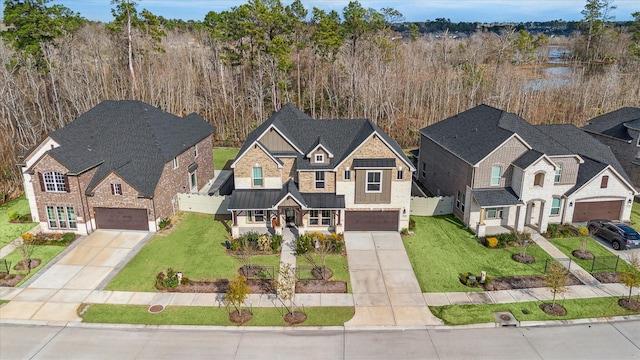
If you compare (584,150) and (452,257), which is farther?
(584,150)

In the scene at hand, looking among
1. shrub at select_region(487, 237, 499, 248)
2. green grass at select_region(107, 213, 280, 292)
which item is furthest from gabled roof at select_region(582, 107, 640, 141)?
green grass at select_region(107, 213, 280, 292)

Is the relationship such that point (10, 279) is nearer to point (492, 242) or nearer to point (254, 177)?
point (254, 177)

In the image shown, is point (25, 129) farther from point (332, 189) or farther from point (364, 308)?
point (364, 308)

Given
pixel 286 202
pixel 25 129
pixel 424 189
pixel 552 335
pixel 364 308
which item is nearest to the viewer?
pixel 552 335

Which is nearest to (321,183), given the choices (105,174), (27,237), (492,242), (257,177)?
(257,177)

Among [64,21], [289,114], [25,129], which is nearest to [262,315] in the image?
[289,114]

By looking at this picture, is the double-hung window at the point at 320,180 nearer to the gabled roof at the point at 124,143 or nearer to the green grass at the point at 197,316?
the green grass at the point at 197,316
